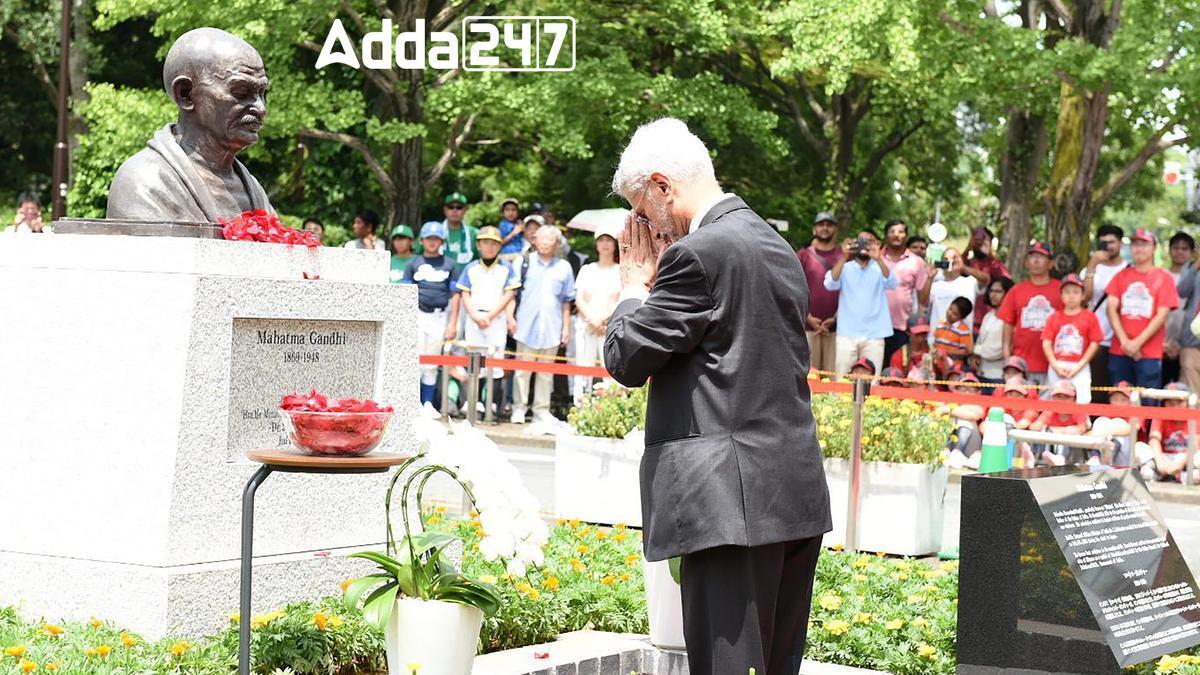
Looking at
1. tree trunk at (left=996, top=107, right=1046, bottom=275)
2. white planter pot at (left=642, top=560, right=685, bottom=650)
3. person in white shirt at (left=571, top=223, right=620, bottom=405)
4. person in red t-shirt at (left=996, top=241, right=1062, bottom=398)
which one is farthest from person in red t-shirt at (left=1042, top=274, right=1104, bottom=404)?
tree trunk at (left=996, top=107, right=1046, bottom=275)

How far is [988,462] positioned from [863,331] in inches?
190

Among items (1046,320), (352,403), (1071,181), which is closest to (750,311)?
(352,403)

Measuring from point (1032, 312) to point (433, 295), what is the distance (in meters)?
5.71

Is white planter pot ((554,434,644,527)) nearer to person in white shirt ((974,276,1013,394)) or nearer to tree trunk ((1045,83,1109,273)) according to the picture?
person in white shirt ((974,276,1013,394))

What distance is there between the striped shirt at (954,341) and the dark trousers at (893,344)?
17.3 inches

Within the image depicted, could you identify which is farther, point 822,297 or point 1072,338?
point 822,297

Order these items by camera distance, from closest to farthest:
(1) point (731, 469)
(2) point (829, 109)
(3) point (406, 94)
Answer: (1) point (731, 469) → (3) point (406, 94) → (2) point (829, 109)

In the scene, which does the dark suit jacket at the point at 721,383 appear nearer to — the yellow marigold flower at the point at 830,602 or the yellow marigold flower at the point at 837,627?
the yellow marigold flower at the point at 837,627

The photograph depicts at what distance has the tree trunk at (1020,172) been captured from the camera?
28391mm

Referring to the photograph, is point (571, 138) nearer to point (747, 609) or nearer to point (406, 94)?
point (406, 94)

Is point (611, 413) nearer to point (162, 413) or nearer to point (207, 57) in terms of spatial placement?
point (207, 57)

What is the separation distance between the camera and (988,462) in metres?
10.4

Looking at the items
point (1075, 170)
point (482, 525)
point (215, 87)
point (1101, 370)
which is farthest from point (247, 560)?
point (1075, 170)

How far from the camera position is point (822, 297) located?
51.0 ft
